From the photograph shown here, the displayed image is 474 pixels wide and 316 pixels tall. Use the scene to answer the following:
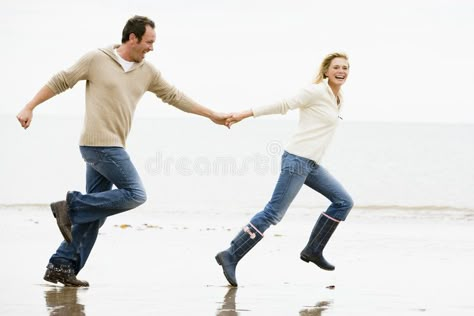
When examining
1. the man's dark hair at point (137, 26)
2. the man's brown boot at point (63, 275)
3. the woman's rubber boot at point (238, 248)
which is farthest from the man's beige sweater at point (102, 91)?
the woman's rubber boot at point (238, 248)

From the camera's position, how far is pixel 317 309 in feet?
20.0

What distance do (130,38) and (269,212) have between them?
5.79 feet

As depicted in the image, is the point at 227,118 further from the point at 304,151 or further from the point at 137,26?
the point at 137,26

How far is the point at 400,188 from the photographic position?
96.4 feet

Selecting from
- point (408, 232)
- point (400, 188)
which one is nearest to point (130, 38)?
point (408, 232)

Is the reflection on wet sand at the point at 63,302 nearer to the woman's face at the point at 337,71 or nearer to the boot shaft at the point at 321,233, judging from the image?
the boot shaft at the point at 321,233

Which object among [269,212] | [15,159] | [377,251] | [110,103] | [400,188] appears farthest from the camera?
[15,159]

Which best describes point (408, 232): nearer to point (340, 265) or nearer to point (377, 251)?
point (377, 251)

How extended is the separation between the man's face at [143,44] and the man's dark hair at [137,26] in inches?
1.0

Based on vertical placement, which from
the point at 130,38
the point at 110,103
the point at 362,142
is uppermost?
the point at 130,38

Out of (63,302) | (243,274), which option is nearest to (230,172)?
(243,274)

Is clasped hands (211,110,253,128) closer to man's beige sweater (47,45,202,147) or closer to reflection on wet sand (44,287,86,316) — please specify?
man's beige sweater (47,45,202,147)

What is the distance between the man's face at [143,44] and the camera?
6727mm

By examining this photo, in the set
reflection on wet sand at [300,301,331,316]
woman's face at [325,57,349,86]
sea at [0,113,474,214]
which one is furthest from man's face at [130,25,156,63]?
sea at [0,113,474,214]
